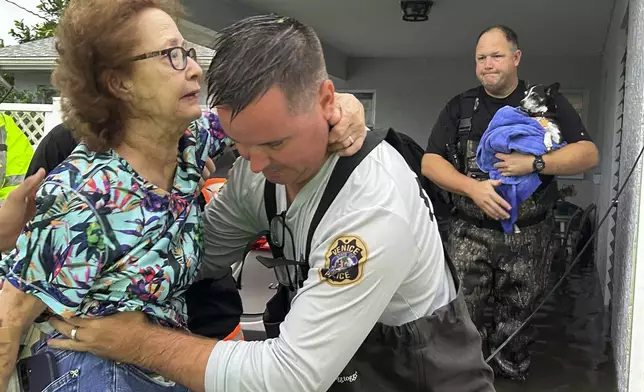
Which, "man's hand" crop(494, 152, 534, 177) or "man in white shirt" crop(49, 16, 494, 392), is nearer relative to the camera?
"man in white shirt" crop(49, 16, 494, 392)

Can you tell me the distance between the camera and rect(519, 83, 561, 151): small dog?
147 inches

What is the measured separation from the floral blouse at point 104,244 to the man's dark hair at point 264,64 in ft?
0.97

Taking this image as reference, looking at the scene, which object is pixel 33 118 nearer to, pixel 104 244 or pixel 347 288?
pixel 104 244

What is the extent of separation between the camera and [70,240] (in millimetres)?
1346

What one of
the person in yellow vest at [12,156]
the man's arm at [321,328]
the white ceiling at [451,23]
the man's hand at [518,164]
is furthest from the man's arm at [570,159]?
the white ceiling at [451,23]

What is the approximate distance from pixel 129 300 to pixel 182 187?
329 mm

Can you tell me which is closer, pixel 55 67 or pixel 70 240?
pixel 70 240

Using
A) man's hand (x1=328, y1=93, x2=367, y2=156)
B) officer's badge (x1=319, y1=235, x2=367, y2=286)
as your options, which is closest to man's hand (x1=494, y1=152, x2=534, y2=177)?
man's hand (x1=328, y1=93, x2=367, y2=156)

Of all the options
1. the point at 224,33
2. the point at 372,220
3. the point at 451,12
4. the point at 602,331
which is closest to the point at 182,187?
the point at 224,33

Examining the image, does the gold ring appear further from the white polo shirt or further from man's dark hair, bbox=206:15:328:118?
man's dark hair, bbox=206:15:328:118

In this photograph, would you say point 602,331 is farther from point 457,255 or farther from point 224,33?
point 224,33

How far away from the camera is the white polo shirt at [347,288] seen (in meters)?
1.33

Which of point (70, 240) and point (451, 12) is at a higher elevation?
point (451, 12)

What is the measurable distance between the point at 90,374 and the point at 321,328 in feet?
1.87
